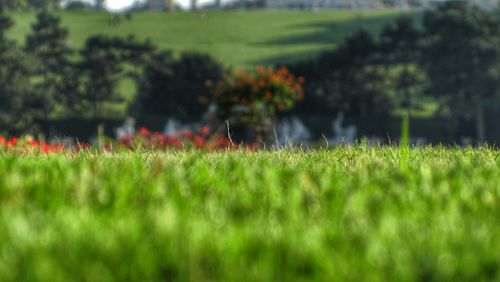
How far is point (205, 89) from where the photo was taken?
6694 cm

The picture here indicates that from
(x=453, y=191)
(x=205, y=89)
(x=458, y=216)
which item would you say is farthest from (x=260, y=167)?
(x=205, y=89)

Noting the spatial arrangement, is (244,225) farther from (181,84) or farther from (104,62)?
(104,62)

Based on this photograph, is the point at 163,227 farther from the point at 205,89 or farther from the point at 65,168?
the point at 205,89

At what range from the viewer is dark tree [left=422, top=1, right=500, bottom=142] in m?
67.3

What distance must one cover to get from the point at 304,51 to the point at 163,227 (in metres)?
101

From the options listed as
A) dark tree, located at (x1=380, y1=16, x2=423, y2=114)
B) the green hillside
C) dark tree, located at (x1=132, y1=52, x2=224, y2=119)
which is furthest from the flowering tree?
the green hillside

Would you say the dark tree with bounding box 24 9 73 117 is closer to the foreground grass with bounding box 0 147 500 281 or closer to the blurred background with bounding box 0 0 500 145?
the blurred background with bounding box 0 0 500 145

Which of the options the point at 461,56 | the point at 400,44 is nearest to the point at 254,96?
the point at 461,56

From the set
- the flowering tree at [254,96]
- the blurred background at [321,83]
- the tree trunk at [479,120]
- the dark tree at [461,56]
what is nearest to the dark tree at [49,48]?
the blurred background at [321,83]

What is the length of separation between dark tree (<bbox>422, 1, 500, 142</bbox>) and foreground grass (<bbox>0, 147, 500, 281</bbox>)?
2419 inches

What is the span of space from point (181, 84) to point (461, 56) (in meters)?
18.7

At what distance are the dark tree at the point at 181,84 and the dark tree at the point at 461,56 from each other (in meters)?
14.6

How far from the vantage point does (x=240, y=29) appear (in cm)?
11844

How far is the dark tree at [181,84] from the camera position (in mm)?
67438
